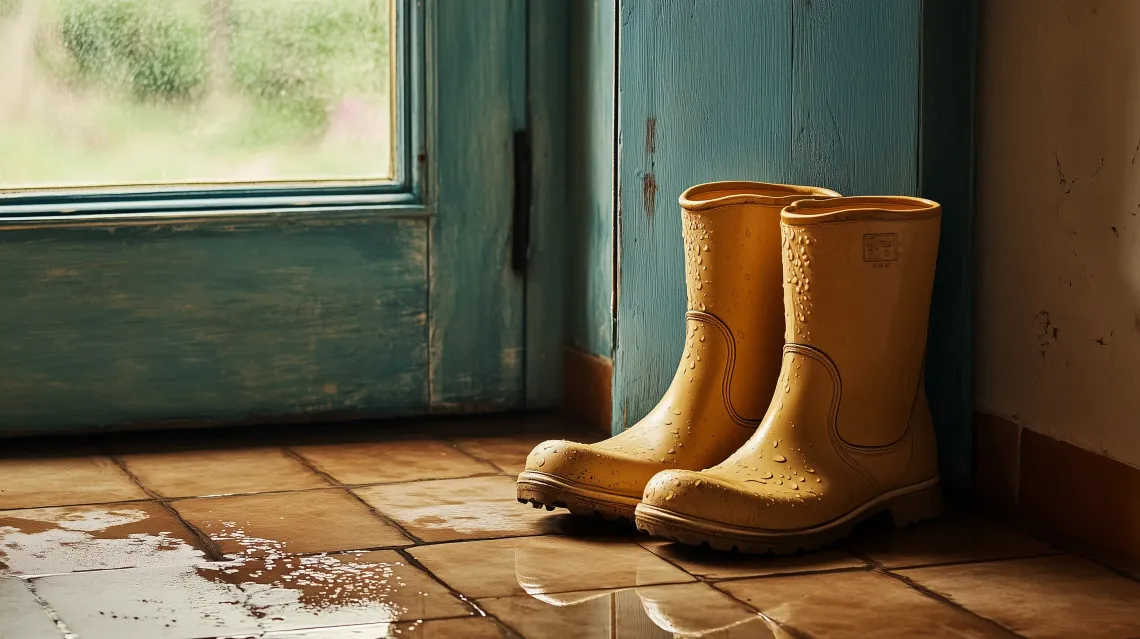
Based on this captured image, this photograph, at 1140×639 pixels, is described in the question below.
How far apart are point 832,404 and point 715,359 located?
0.54ft

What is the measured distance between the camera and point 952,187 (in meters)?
1.93

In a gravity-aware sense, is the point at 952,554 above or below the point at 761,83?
below

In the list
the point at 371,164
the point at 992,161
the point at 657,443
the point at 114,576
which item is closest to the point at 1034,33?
the point at 992,161

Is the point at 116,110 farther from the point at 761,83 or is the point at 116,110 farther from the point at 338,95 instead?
the point at 761,83

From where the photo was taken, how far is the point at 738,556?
171 centimetres

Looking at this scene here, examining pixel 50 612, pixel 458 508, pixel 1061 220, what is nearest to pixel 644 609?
pixel 458 508

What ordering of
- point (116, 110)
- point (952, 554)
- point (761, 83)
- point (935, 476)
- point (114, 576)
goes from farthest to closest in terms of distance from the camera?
point (116, 110) < point (761, 83) < point (935, 476) < point (952, 554) < point (114, 576)

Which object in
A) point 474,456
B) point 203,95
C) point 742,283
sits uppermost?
point 203,95

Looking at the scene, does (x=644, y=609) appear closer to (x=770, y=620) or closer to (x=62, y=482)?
(x=770, y=620)

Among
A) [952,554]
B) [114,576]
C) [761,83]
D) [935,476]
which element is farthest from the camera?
[761,83]

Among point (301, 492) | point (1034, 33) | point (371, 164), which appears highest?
point (1034, 33)

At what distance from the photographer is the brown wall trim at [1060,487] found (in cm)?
169

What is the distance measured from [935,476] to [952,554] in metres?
0.14

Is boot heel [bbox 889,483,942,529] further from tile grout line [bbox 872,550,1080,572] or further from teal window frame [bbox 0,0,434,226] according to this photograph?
teal window frame [bbox 0,0,434,226]
